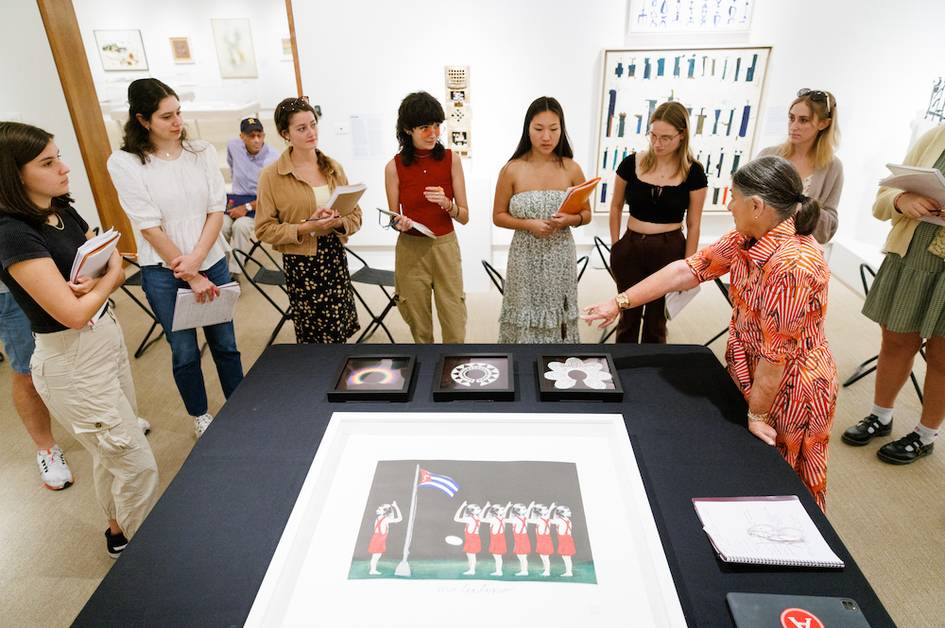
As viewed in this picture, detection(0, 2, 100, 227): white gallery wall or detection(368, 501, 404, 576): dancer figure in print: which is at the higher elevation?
detection(0, 2, 100, 227): white gallery wall

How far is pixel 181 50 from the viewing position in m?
8.05

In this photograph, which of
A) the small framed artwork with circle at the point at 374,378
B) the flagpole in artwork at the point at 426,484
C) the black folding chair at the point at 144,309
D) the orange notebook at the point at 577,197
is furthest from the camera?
the black folding chair at the point at 144,309

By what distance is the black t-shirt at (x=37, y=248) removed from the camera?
67.1 inches

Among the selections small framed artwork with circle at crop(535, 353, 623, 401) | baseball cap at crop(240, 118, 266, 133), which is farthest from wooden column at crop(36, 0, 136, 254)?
small framed artwork with circle at crop(535, 353, 623, 401)

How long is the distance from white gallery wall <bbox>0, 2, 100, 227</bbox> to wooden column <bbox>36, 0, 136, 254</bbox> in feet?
0.17

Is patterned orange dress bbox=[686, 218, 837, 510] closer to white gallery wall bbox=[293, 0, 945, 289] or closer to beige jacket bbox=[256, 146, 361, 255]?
beige jacket bbox=[256, 146, 361, 255]

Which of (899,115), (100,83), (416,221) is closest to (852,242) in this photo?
(899,115)

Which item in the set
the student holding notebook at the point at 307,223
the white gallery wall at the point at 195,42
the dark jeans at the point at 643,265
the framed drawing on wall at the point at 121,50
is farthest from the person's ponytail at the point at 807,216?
the framed drawing on wall at the point at 121,50

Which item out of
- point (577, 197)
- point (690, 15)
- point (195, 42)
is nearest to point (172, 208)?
point (577, 197)

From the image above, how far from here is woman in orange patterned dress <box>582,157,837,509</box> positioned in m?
1.57

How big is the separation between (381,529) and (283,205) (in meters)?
1.85

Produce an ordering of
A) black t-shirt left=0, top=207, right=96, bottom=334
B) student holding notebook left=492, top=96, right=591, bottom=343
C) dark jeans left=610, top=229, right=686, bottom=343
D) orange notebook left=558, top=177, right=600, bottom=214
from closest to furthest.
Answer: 1. black t-shirt left=0, top=207, right=96, bottom=334
2. orange notebook left=558, top=177, right=600, bottom=214
3. student holding notebook left=492, top=96, right=591, bottom=343
4. dark jeans left=610, top=229, right=686, bottom=343

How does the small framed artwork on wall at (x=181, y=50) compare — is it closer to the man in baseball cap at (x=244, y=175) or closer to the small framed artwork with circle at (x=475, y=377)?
the man in baseball cap at (x=244, y=175)

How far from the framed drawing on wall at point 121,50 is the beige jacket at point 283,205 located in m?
7.21
